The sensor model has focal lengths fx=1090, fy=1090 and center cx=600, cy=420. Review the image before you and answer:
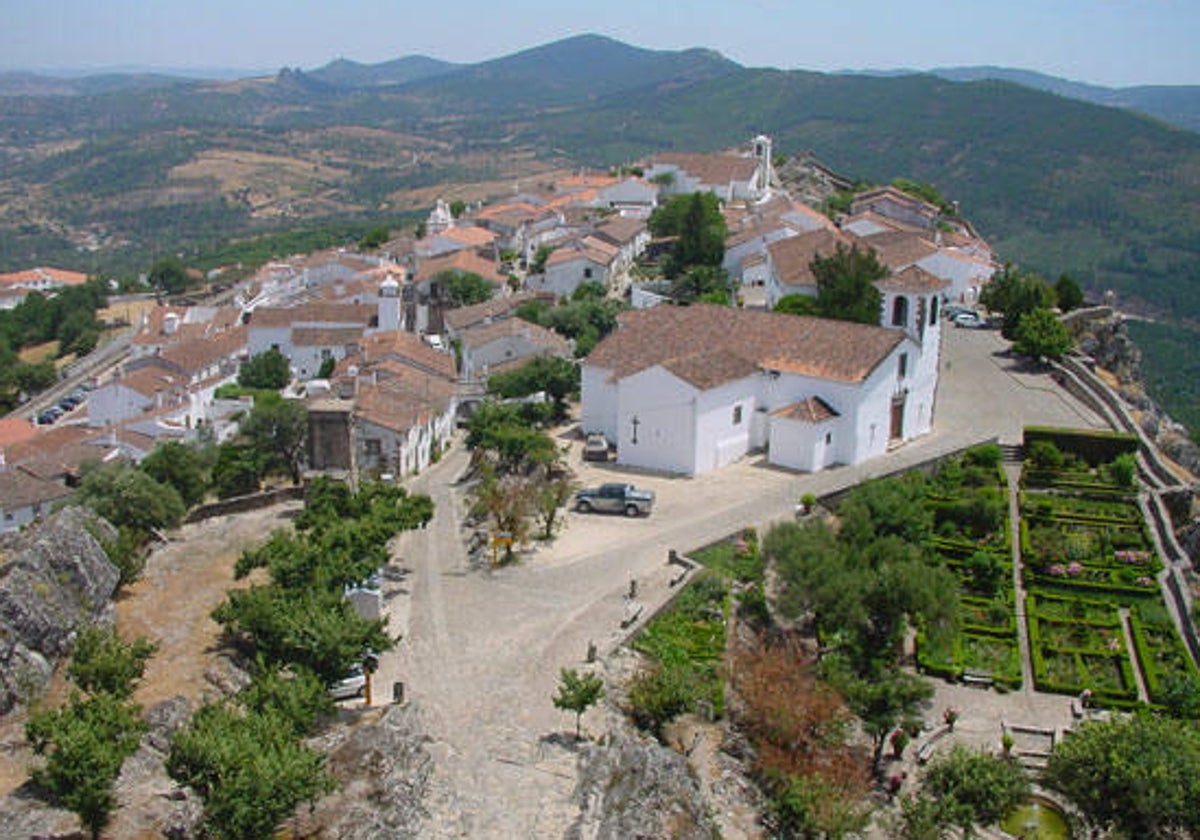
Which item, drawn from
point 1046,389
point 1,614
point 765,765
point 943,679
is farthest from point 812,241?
point 1,614

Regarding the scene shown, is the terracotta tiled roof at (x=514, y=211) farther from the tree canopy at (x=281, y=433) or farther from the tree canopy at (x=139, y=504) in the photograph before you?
the tree canopy at (x=139, y=504)

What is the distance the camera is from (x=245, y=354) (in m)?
67.7

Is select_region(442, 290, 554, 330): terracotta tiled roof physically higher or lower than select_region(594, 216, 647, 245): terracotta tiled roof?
lower

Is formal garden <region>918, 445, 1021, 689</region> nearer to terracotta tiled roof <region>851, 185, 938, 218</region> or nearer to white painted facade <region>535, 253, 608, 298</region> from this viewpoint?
white painted facade <region>535, 253, 608, 298</region>

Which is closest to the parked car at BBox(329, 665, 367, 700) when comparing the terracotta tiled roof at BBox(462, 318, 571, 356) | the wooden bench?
the wooden bench

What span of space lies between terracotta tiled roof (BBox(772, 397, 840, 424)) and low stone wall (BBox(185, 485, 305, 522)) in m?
16.5

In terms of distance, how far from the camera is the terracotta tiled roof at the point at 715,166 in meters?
79.5

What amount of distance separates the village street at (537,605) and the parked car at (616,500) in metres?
0.36

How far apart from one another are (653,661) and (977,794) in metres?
7.50

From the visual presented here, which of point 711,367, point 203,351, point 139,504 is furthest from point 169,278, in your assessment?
point 711,367

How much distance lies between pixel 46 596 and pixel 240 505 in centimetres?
1233

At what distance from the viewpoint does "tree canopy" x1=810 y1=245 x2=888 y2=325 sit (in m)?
43.7

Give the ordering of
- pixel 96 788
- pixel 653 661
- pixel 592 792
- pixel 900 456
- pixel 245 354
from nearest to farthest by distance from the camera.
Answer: pixel 96 788, pixel 592 792, pixel 653 661, pixel 900 456, pixel 245 354

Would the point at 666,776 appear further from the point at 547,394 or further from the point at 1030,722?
the point at 547,394
